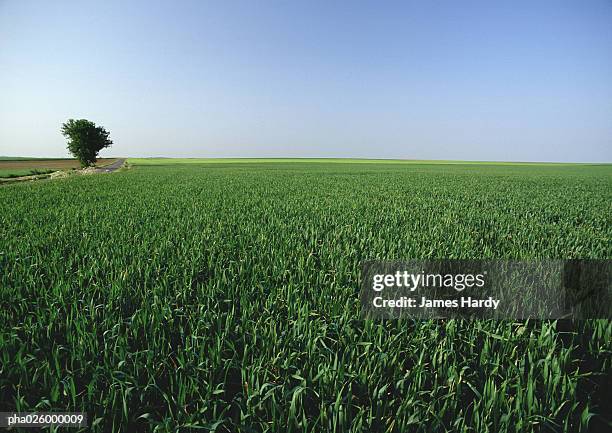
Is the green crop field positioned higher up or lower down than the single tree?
lower down

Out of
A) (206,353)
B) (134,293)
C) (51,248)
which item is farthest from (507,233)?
(51,248)

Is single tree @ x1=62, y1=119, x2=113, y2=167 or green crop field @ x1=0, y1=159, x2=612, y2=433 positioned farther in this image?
single tree @ x1=62, y1=119, x2=113, y2=167

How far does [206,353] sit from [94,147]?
87529mm

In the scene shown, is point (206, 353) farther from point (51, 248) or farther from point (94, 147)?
point (94, 147)

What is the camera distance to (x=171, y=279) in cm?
433

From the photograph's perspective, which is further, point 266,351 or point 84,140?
point 84,140

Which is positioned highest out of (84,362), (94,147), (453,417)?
(94,147)

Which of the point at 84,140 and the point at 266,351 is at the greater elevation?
the point at 84,140

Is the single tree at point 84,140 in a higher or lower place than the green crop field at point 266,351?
higher

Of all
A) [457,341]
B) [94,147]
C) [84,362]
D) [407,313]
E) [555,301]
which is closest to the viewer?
[84,362]

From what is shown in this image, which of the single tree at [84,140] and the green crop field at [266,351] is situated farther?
the single tree at [84,140]

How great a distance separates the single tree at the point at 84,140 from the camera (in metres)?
69.2

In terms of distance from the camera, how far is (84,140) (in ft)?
229

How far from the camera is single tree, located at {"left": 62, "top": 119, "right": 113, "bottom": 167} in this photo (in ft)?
227
